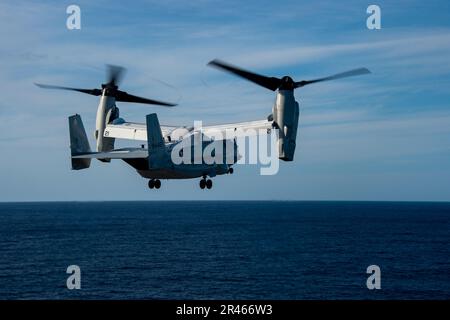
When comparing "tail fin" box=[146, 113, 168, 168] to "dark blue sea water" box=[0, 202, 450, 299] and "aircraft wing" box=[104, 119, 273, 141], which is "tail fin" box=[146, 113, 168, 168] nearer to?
"aircraft wing" box=[104, 119, 273, 141]

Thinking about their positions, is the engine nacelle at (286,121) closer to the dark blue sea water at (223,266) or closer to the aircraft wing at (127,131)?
the aircraft wing at (127,131)

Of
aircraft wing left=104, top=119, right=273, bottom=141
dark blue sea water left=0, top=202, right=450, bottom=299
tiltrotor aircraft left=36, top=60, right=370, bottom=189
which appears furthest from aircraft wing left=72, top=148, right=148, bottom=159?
dark blue sea water left=0, top=202, right=450, bottom=299

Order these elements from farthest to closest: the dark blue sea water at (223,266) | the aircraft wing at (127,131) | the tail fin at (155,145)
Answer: the dark blue sea water at (223,266) < the aircraft wing at (127,131) < the tail fin at (155,145)

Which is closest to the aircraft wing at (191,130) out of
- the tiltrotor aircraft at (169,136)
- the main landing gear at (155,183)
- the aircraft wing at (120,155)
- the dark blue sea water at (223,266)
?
the tiltrotor aircraft at (169,136)
